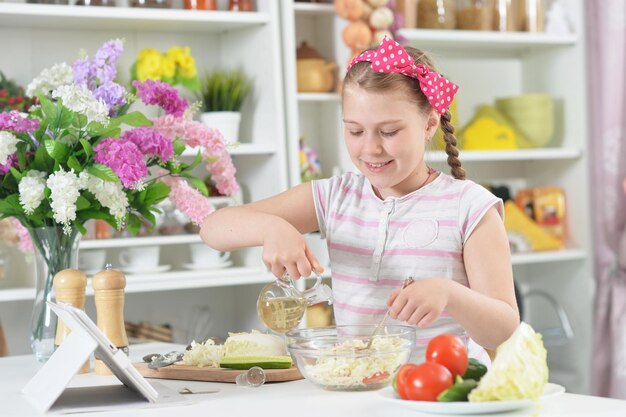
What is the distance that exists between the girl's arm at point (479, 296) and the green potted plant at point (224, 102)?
1589 mm

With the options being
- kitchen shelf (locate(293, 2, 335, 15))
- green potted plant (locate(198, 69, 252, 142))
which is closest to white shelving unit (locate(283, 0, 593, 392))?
kitchen shelf (locate(293, 2, 335, 15))

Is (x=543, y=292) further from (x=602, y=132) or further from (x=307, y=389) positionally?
(x=307, y=389)

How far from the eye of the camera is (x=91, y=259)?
3033mm

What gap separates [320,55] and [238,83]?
12.9 inches

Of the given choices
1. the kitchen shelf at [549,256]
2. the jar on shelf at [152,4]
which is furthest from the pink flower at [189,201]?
the kitchen shelf at [549,256]

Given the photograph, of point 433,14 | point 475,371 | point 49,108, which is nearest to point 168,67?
point 433,14

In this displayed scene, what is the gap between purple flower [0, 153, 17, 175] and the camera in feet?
5.90

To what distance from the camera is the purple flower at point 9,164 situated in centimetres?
180

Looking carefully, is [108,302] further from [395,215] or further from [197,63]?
[197,63]

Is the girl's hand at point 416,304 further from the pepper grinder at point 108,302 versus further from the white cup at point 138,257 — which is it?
the white cup at point 138,257

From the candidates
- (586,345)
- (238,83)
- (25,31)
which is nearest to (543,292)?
(586,345)

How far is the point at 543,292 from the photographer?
3.79 m

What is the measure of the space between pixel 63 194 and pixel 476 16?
224 cm

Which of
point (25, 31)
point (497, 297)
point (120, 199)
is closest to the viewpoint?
point (497, 297)
